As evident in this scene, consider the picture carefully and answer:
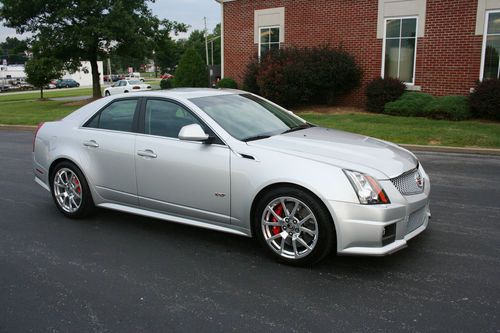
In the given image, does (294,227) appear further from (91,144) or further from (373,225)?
(91,144)

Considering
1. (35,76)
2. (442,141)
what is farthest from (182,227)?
(35,76)

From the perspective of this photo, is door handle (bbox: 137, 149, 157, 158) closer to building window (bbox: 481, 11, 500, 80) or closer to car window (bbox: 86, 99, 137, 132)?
car window (bbox: 86, 99, 137, 132)

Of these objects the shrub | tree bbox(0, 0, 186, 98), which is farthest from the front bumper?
tree bbox(0, 0, 186, 98)

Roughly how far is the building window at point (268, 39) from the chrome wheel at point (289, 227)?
51.3ft

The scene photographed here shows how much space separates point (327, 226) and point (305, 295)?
2.00ft

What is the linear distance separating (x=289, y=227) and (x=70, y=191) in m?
2.96

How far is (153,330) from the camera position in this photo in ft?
11.0

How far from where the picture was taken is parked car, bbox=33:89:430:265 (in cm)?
406

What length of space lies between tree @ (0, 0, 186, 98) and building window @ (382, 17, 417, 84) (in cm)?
1315

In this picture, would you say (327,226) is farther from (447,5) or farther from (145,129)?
(447,5)

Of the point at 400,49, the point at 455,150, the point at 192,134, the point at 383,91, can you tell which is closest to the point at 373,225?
the point at 192,134

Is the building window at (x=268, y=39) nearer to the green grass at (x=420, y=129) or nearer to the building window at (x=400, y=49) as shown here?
the building window at (x=400, y=49)

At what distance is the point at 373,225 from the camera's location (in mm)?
3941

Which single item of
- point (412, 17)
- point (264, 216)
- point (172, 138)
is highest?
point (412, 17)
